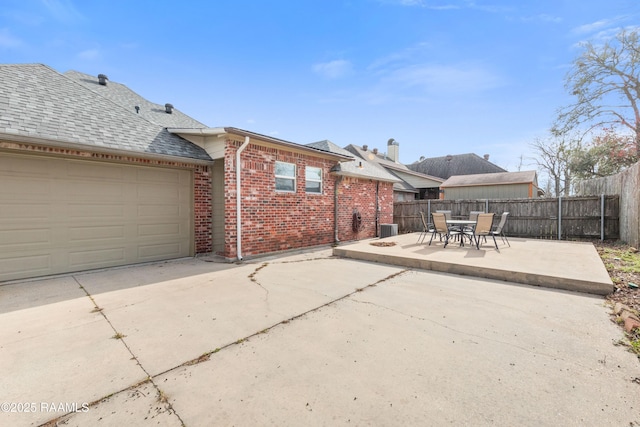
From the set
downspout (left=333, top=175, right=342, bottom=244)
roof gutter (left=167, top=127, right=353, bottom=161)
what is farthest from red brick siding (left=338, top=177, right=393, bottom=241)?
roof gutter (left=167, top=127, right=353, bottom=161)

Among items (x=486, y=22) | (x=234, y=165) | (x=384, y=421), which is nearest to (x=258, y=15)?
(x=234, y=165)

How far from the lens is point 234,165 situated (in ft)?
21.1

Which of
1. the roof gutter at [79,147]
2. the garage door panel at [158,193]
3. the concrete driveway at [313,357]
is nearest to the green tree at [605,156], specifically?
the concrete driveway at [313,357]

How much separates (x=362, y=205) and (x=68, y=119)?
8742 millimetres

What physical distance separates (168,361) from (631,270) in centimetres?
753

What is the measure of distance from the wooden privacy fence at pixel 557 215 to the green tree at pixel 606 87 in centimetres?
762

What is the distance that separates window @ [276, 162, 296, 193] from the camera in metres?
7.57

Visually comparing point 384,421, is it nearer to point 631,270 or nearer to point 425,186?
point 631,270

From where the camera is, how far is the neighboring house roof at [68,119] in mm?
4660

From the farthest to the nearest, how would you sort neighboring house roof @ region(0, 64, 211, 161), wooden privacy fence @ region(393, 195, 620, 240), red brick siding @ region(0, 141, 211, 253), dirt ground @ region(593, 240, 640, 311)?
wooden privacy fence @ region(393, 195, 620, 240)
red brick siding @ region(0, 141, 211, 253)
neighboring house roof @ region(0, 64, 211, 161)
dirt ground @ region(593, 240, 640, 311)

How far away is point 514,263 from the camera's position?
5398mm

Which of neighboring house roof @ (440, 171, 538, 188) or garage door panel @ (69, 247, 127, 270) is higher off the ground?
neighboring house roof @ (440, 171, 538, 188)

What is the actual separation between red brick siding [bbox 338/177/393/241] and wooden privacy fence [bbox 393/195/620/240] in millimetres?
3035

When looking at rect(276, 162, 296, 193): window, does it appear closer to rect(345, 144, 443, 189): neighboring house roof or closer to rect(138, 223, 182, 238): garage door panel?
rect(138, 223, 182, 238): garage door panel
